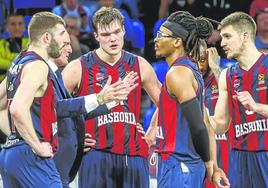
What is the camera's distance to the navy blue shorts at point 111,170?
25.0 feet

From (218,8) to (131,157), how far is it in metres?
5.60

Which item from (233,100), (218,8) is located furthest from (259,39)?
(233,100)

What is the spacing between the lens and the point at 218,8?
1275 centimetres

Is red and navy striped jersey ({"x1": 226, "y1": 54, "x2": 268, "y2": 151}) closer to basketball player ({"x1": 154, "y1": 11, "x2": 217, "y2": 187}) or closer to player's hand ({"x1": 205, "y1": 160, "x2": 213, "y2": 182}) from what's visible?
basketball player ({"x1": 154, "y1": 11, "x2": 217, "y2": 187})

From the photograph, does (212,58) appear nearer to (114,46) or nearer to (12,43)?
(114,46)

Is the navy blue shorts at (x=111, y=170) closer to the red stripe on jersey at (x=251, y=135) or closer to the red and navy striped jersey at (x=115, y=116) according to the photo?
the red and navy striped jersey at (x=115, y=116)

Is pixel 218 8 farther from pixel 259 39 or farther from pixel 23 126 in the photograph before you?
pixel 23 126

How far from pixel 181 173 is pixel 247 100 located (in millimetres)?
917

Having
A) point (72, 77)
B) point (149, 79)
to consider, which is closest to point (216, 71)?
point (149, 79)

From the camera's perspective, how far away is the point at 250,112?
7.42m

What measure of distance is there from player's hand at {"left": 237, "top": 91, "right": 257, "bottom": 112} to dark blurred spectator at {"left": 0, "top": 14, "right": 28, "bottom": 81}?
5.43 meters

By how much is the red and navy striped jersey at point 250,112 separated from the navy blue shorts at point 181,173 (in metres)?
1.06

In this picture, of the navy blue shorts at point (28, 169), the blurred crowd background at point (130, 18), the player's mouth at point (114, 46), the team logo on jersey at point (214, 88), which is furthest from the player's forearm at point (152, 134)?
the blurred crowd background at point (130, 18)

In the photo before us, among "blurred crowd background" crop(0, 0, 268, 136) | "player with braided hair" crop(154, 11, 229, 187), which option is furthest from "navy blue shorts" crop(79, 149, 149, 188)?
"blurred crowd background" crop(0, 0, 268, 136)
